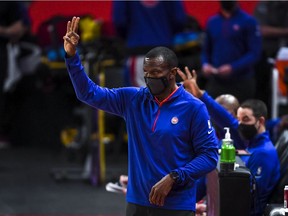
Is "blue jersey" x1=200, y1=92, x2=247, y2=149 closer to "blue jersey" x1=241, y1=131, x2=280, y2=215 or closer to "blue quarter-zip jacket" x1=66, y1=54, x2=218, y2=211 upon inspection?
"blue jersey" x1=241, y1=131, x2=280, y2=215

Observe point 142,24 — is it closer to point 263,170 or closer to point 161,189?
point 263,170

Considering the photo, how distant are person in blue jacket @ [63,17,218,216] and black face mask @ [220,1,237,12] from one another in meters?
4.74

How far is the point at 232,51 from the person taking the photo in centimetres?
1100

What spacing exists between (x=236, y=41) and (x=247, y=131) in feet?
11.3

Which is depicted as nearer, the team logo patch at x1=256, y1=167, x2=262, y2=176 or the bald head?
the team logo patch at x1=256, y1=167, x2=262, y2=176

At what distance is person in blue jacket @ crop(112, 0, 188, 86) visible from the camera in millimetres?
11164

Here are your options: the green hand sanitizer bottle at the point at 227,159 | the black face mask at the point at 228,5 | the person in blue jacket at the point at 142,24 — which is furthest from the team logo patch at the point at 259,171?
the person in blue jacket at the point at 142,24

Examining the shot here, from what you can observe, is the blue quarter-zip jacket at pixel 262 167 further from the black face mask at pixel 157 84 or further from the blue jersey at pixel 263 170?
the black face mask at pixel 157 84

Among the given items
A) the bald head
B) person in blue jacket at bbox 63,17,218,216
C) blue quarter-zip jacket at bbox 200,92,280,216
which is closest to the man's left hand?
person in blue jacket at bbox 63,17,218,216

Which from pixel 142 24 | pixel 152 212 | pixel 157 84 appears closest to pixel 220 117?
pixel 157 84

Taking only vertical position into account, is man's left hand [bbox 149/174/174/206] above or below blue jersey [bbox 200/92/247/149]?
below

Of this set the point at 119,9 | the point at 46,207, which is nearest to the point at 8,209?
the point at 46,207

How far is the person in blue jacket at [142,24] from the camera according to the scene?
11164 mm

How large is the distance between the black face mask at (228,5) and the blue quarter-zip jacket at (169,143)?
4794mm
